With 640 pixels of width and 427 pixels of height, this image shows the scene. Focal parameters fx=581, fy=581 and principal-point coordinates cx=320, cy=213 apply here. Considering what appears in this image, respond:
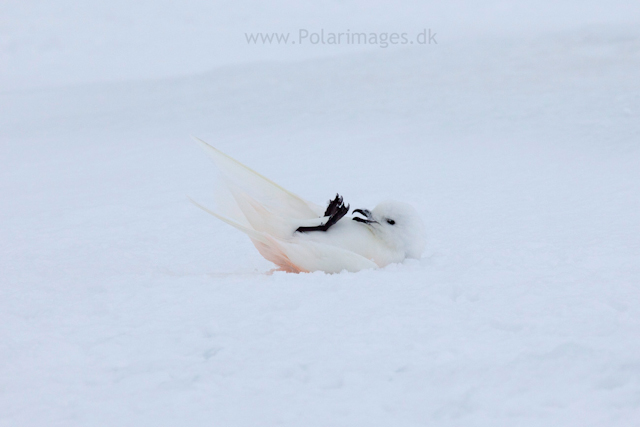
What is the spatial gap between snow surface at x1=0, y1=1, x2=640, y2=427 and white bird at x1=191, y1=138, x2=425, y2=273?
0.12 metres

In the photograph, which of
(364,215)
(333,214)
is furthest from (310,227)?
(364,215)

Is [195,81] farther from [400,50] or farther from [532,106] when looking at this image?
[532,106]

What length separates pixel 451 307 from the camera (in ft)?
6.09

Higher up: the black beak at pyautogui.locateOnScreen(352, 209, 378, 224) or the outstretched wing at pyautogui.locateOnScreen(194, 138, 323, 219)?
the outstretched wing at pyautogui.locateOnScreen(194, 138, 323, 219)

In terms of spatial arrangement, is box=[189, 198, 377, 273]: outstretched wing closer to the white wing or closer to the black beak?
the white wing

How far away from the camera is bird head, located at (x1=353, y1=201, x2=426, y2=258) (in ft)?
7.93

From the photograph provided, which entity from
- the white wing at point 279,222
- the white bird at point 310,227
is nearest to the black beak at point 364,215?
the white bird at point 310,227

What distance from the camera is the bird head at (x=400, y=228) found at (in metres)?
2.42

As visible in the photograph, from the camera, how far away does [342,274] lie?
7.08 feet

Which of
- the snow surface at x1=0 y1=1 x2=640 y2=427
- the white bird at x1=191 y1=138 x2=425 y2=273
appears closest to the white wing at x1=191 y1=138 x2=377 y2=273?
the white bird at x1=191 y1=138 x2=425 y2=273

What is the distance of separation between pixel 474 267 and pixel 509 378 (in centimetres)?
84

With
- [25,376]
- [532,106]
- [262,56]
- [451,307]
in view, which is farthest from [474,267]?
[262,56]

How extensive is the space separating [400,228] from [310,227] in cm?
39

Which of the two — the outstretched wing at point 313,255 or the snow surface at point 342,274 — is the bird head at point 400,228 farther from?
the outstretched wing at point 313,255
